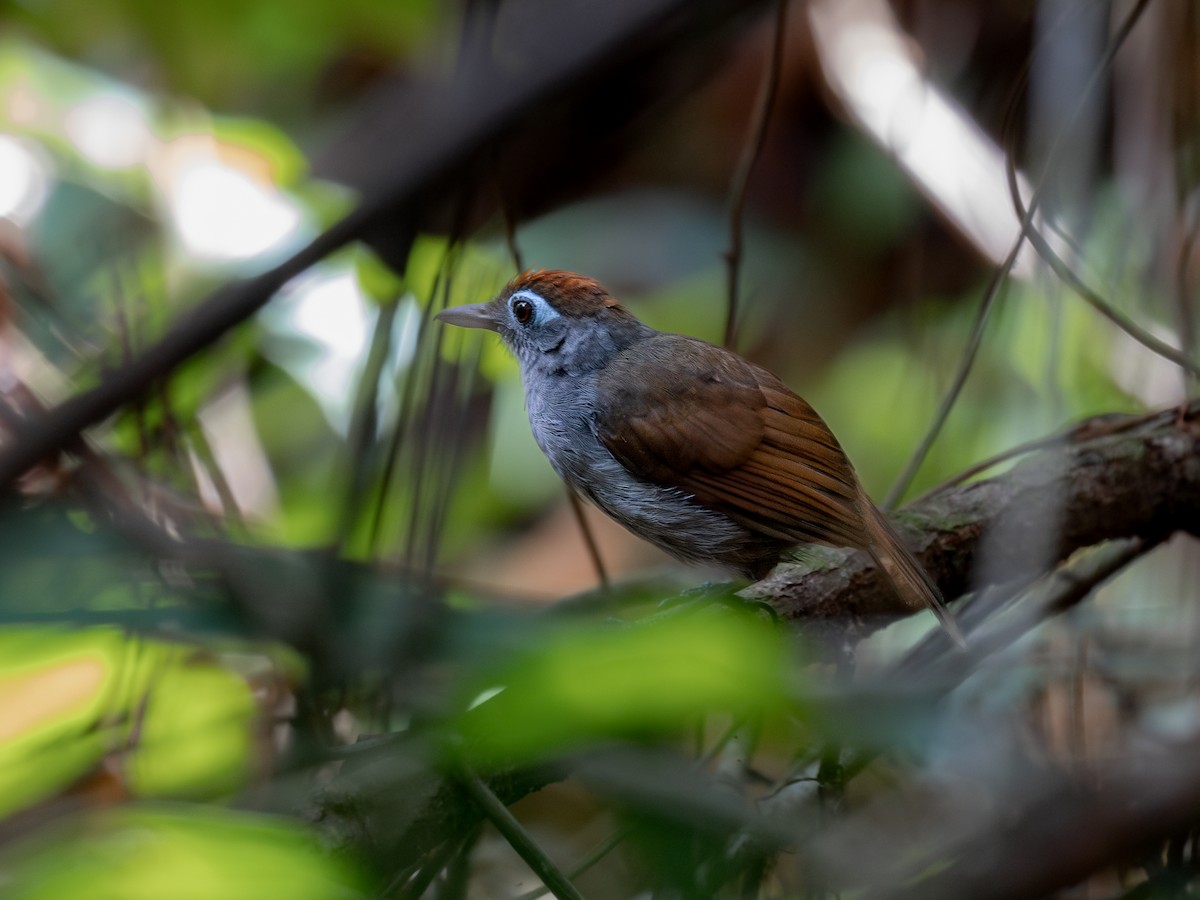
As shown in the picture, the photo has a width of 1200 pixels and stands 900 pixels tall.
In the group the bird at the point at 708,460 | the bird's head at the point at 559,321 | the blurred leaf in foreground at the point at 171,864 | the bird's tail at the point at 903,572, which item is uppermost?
the bird's head at the point at 559,321

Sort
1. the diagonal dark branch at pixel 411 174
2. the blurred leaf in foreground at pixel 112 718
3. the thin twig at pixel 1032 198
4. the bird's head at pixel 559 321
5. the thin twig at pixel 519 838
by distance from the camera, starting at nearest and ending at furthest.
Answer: the diagonal dark branch at pixel 411 174 < the thin twig at pixel 519 838 < the blurred leaf in foreground at pixel 112 718 < the thin twig at pixel 1032 198 < the bird's head at pixel 559 321

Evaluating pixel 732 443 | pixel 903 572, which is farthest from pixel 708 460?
pixel 903 572

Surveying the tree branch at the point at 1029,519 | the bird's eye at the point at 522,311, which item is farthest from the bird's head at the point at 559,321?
the tree branch at the point at 1029,519

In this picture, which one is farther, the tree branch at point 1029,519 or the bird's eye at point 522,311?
the bird's eye at point 522,311

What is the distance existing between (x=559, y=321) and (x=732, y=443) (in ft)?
2.75

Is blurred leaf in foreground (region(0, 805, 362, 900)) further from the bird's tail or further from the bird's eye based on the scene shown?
the bird's eye

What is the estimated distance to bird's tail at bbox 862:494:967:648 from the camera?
2705 millimetres

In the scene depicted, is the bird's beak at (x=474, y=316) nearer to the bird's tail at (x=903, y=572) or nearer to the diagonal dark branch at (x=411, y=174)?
the bird's tail at (x=903, y=572)

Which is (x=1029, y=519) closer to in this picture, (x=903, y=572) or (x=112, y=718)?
(x=903, y=572)

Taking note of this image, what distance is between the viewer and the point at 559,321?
3584 mm

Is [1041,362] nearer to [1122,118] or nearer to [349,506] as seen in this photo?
[1122,118]

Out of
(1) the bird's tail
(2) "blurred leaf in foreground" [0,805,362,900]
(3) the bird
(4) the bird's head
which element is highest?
(4) the bird's head

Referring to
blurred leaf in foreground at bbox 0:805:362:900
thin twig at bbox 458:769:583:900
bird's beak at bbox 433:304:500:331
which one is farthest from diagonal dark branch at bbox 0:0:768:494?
bird's beak at bbox 433:304:500:331

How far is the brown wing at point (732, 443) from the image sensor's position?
9.71 ft
